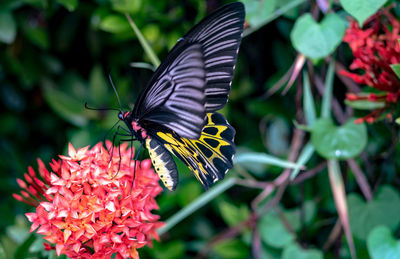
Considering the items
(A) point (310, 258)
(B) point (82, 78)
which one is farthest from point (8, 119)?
(A) point (310, 258)

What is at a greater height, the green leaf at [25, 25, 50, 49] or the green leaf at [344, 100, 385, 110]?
the green leaf at [25, 25, 50, 49]

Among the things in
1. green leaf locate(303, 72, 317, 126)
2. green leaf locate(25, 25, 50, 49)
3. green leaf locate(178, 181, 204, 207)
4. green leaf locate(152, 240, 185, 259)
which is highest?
green leaf locate(25, 25, 50, 49)

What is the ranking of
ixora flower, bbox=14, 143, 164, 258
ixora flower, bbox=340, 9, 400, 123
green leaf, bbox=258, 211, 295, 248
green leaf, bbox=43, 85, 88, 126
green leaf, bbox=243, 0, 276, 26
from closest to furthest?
ixora flower, bbox=14, 143, 164, 258 → ixora flower, bbox=340, 9, 400, 123 → green leaf, bbox=243, 0, 276, 26 → green leaf, bbox=258, 211, 295, 248 → green leaf, bbox=43, 85, 88, 126

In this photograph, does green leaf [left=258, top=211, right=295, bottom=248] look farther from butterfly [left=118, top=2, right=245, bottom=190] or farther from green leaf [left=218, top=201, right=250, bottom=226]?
butterfly [left=118, top=2, right=245, bottom=190]

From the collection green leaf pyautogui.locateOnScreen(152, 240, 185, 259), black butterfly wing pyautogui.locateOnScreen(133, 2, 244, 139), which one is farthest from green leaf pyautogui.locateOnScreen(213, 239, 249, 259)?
black butterfly wing pyautogui.locateOnScreen(133, 2, 244, 139)

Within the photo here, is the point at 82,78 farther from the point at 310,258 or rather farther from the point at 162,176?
the point at 310,258

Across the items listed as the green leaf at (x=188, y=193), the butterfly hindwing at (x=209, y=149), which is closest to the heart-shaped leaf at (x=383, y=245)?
the butterfly hindwing at (x=209, y=149)

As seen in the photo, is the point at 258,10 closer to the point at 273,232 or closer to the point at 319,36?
the point at 319,36
